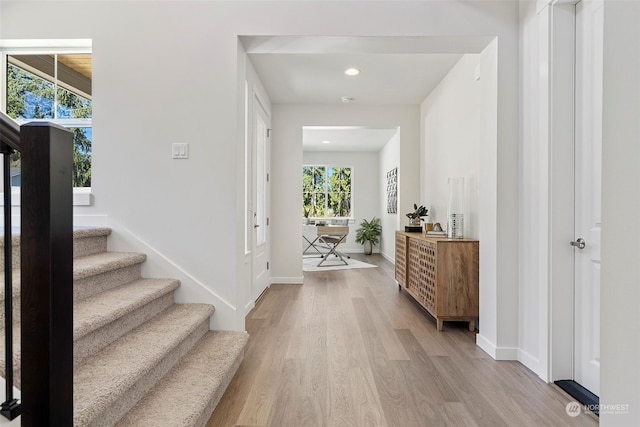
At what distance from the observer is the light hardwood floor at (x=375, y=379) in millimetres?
1733

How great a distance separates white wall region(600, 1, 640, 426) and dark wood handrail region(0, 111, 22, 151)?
1.59 meters

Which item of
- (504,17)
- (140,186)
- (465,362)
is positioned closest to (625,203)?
(465,362)

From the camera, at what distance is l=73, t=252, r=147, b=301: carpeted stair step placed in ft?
6.03

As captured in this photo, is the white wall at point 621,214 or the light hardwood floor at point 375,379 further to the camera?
the light hardwood floor at point 375,379

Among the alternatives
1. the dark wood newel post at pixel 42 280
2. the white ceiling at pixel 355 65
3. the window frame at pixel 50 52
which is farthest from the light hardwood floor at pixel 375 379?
the white ceiling at pixel 355 65

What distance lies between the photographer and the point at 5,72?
108 inches

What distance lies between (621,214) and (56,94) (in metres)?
3.56

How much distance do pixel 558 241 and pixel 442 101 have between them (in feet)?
7.90

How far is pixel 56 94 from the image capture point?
276 cm

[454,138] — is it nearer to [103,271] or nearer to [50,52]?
[103,271]

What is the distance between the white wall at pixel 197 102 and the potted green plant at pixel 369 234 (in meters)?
5.99

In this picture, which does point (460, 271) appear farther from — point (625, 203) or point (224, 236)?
point (625, 203)

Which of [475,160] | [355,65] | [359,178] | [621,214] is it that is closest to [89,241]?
[621,214]

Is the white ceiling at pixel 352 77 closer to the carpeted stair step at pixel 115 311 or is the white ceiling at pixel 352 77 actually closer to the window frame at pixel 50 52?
the window frame at pixel 50 52
